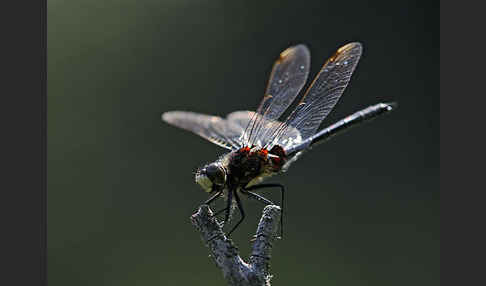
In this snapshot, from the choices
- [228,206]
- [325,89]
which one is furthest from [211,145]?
[228,206]

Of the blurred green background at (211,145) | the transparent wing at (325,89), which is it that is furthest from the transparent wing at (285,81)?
the blurred green background at (211,145)

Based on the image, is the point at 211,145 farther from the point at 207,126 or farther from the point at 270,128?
the point at 270,128

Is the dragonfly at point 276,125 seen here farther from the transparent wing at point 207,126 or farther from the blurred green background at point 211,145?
the blurred green background at point 211,145

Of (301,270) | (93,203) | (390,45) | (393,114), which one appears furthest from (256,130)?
(390,45)

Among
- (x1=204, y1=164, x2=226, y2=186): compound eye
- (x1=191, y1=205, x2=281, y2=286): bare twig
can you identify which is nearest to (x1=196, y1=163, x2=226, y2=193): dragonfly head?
(x1=204, y1=164, x2=226, y2=186): compound eye

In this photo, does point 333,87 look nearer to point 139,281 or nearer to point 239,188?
point 239,188

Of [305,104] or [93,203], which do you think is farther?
[93,203]
